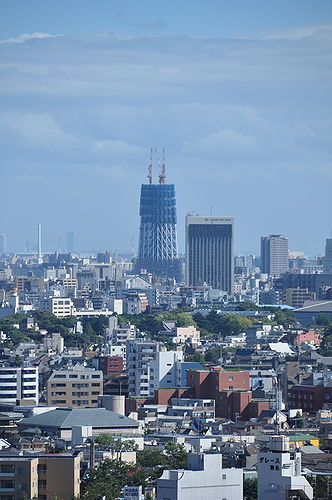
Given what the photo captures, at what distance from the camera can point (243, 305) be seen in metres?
113

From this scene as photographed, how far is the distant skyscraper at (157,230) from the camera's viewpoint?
176m

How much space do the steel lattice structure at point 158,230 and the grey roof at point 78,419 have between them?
13235cm

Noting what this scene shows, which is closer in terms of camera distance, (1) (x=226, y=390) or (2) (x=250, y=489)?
(2) (x=250, y=489)

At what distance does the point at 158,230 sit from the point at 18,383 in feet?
401

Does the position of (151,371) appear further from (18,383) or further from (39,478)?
(39,478)

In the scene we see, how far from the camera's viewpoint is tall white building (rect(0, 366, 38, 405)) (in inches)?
2137

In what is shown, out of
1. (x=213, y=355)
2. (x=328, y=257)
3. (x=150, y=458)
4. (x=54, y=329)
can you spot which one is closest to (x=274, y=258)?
(x=328, y=257)

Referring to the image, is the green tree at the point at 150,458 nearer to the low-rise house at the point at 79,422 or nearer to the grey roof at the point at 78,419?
the low-rise house at the point at 79,422

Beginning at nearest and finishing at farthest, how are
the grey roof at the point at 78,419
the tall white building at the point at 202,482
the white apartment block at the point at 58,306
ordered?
the tall white building at the point at 202,482
the grey roof at the point at 78,419
the white apartment block at the point at 58,306

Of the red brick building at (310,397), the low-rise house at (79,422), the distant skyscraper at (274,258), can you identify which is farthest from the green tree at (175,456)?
the distant skyscraper at (274,258)

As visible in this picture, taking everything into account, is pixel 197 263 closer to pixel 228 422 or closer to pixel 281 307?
pixel 281 307

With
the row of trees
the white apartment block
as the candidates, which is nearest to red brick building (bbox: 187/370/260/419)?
the row of trees

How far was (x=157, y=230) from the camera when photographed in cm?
17675

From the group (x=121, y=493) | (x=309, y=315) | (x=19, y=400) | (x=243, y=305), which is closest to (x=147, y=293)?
(x=243, y=305)
